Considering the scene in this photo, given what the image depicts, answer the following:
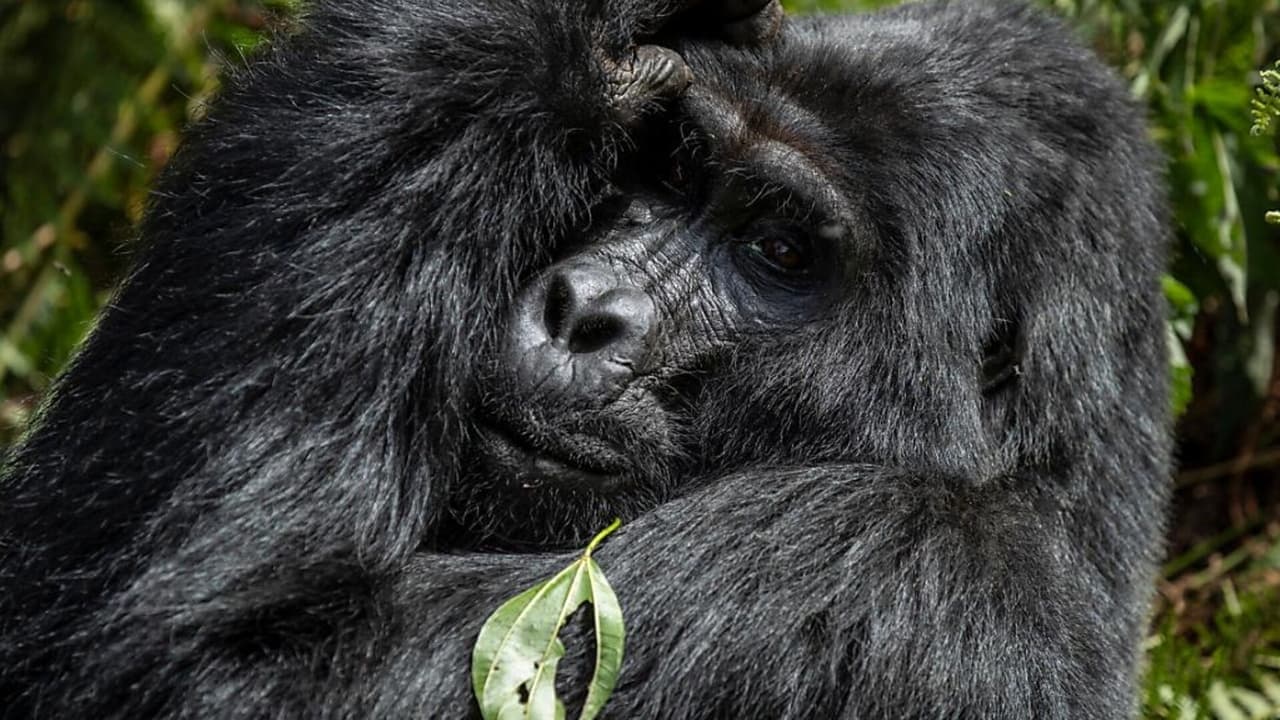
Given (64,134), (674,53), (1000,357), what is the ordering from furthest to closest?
1. (64,134)
2. (1000,357)
3. (674,53)

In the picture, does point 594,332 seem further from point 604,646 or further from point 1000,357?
point 1000,357

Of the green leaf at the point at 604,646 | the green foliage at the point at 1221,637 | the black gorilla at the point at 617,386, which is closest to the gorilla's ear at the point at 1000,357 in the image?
the black gorilla at the point at 617,386

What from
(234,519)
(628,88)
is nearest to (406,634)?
(234,519)

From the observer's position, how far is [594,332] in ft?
9.09

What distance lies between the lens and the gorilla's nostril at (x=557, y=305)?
9.07ft

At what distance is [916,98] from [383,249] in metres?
1.07

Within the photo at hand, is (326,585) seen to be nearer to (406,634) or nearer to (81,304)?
(406,634)

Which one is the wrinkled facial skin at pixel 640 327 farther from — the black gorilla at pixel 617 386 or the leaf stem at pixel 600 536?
the leaf stem at pixel 600 536

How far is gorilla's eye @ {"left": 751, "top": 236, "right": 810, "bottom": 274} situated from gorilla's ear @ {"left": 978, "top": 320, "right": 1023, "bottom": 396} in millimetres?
402

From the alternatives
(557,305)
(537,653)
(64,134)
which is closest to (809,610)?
(537,653)

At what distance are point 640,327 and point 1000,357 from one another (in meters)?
0.75

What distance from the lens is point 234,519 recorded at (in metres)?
2.50

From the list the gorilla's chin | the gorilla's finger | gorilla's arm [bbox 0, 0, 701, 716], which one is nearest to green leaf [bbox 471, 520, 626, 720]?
gorilla's arm [bbox 0, 0, 701, 716]

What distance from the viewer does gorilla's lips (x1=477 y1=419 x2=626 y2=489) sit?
9.14 feet
